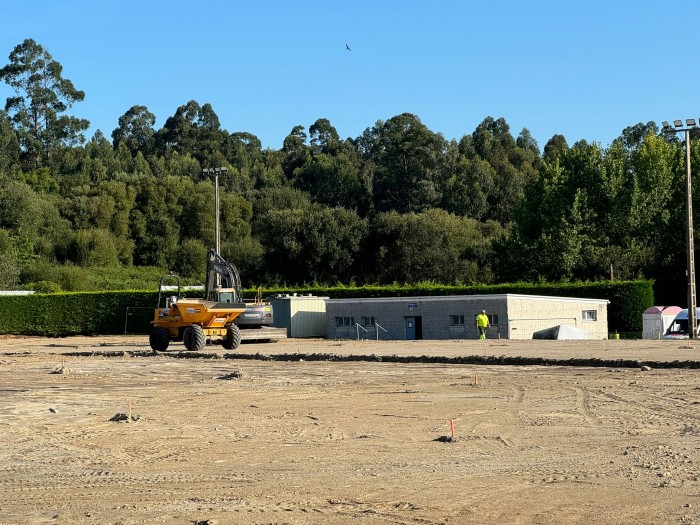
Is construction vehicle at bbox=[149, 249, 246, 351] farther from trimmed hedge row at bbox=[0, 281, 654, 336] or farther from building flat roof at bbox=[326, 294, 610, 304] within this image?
trimmed hedge row at bbox=[0, 281, 654, 336]

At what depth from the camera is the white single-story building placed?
4725 centimetres

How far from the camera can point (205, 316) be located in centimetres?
3619

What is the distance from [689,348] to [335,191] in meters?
86.1

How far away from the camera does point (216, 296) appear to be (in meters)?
37.1

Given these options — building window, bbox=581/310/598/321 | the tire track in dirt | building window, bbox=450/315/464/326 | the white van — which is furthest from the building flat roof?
the tire track in dirt

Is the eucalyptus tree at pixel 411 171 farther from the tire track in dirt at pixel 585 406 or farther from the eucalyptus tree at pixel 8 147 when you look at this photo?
the tire track in dirt at pixel 585 406

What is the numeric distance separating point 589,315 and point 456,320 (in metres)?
7.72

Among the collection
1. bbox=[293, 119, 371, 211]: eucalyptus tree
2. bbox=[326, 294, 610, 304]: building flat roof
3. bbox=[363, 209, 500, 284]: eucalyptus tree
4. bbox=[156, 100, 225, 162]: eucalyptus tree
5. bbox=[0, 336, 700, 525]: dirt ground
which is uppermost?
bbox=[156, 100, 225, 162]: eucalyptus tree

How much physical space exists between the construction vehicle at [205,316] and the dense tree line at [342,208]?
33373 mm

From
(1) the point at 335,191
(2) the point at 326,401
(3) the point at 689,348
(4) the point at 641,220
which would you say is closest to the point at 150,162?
(1) the point at 335,191

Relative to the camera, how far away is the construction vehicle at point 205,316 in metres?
36.1

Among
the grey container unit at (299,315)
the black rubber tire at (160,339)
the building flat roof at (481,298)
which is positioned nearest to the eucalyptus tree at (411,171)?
the grey container unit at (299,315)

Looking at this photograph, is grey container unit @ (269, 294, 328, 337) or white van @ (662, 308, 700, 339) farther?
grey container unit @ (269, 294, 328, 337)

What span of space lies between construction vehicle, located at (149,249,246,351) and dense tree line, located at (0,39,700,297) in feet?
109
